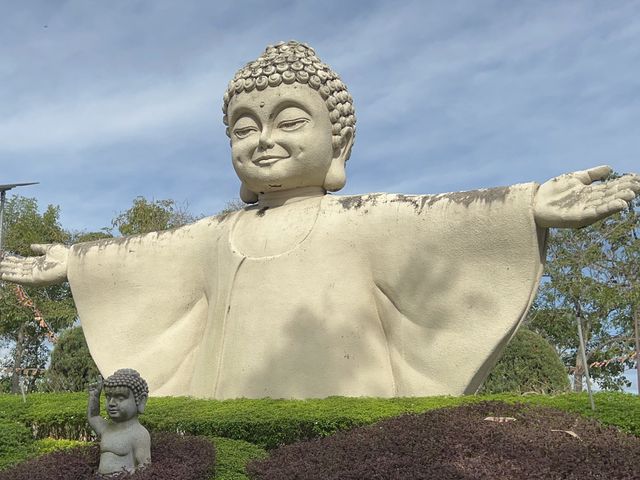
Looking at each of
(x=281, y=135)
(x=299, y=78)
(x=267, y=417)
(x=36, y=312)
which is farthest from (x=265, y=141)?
(x=36, y=312)

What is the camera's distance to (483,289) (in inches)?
260

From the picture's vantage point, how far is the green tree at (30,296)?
1961cm

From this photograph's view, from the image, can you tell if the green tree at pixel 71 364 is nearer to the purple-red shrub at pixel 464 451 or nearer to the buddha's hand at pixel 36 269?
the buddha's hand at pixel 36 269

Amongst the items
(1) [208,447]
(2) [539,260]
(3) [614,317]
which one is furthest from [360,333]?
(3) [614,317]

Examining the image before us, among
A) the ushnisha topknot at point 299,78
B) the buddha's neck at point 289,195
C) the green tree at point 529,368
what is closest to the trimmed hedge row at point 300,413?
the buddha's neck at point 289,195

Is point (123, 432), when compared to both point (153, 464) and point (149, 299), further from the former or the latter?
point (149, 299)

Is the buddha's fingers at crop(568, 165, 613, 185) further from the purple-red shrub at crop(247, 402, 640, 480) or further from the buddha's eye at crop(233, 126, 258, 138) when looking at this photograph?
the buddha's eye at crop(233, 126, 258, 138)

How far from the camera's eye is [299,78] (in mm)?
7422

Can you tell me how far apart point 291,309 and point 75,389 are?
360 inches

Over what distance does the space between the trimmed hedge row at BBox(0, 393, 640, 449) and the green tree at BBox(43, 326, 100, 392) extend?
322 inches

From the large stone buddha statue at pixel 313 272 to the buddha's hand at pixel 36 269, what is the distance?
0.26ft

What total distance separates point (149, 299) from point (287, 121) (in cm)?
247

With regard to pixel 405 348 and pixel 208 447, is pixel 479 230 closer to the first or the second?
pixel 405 348

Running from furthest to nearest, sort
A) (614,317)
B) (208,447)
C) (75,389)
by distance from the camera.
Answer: (614,317), (75,389), (208,447)
